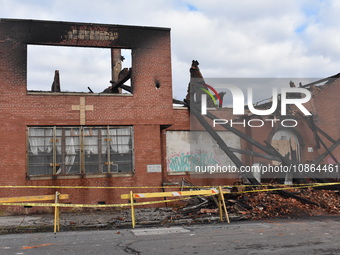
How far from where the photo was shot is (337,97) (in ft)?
78.7

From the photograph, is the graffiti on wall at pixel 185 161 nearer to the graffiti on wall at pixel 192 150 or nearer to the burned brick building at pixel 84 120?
the graffiti on wall at pixel 192 150

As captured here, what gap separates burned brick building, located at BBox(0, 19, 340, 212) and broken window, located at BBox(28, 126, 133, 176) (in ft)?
0.12

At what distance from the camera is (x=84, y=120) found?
52.5 ft

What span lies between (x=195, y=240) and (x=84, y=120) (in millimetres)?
8916

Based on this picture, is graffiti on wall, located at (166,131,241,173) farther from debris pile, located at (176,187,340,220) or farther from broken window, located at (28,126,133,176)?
debris pile, located at (176,187,340,220)

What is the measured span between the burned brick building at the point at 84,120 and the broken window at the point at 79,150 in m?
0.04

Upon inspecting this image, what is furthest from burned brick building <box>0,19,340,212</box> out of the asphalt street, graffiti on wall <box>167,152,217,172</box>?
the asphalt street

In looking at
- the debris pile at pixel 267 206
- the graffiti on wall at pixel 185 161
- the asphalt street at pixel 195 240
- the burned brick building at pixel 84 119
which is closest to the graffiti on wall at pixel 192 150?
the graffiti on wall at pixel 185 161

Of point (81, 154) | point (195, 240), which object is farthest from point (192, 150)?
point (195, 240)

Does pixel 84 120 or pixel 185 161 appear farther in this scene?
pixel 185 161

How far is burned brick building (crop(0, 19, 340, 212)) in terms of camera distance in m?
15.3

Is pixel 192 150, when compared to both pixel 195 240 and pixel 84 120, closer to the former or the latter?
pixel 84 120

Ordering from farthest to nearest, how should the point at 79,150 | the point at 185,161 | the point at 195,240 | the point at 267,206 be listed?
1. the point at 185,161
2. the point at 79,150
3. the point at 267,206
4. the point at 195,240

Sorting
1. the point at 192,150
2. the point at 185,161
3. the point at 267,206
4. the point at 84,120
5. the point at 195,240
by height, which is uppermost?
the point at 84,120
